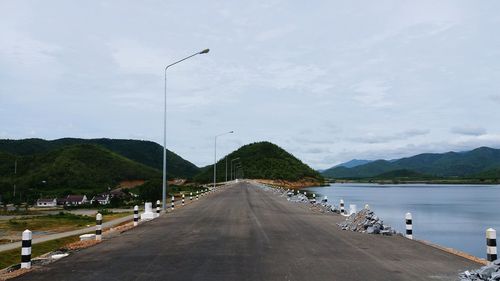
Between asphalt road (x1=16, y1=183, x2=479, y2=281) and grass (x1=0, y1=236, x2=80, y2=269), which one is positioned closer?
asphalt road (x1=16, y1=183, x2=479, y2=281)

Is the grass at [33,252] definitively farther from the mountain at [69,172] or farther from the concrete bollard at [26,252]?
the mountain at [69,172]

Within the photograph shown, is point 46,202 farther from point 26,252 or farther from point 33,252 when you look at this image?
point 26,252

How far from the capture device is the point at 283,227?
20.4 metres

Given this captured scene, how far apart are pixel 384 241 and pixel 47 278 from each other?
11200 mm

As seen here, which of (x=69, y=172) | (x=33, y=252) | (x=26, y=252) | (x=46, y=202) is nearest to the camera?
(x=26, y=252)

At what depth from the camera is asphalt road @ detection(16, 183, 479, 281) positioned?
10.0 meters

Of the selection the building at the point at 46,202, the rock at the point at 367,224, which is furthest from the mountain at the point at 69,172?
the rock at the point at 367,224

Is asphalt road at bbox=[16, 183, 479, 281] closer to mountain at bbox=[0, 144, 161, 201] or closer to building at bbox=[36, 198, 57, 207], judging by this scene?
building at bbox=[36, 198, 57, 207]

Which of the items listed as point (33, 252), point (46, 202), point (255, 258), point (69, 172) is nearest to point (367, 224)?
point (255, 258)

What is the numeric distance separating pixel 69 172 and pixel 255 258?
534 feet

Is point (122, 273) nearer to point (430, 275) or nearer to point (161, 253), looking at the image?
point (161, 253)

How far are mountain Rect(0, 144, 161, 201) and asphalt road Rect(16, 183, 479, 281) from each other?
433 feet

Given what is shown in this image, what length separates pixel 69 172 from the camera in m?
162

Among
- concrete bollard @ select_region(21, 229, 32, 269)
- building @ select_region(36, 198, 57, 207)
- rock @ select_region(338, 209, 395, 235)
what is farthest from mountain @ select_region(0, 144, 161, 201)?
concrete bollard @ select_region(21, 229, 32, 269)
